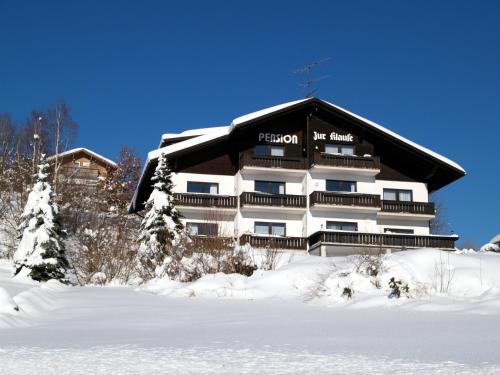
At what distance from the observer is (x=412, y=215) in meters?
35.5

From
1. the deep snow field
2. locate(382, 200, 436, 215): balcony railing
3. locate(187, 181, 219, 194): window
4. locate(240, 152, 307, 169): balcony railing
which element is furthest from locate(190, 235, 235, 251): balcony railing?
locate(382, 200, 436, 215): balcony railing

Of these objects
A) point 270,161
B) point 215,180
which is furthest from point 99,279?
point 270,161

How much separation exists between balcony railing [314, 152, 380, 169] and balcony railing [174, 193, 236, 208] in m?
5.29

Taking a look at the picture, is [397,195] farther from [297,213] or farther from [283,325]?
[283,325]

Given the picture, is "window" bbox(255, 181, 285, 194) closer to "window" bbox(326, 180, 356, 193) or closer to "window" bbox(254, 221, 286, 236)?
"window" bbox(254, 221, 286, 236)

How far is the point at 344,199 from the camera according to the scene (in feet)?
112

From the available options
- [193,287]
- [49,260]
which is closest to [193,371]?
[193,287]

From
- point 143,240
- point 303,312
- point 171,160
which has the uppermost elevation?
point 171,160

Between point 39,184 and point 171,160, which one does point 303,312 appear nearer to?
point 39,184

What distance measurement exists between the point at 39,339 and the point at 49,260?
16.1m

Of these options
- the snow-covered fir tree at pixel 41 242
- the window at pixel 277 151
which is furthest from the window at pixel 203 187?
the snow-covered fir tree at pixel 41 242

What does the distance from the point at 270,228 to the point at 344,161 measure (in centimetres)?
557

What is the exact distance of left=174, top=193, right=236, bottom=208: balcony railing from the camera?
32.7 m

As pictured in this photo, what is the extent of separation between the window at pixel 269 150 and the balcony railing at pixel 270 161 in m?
1.13
